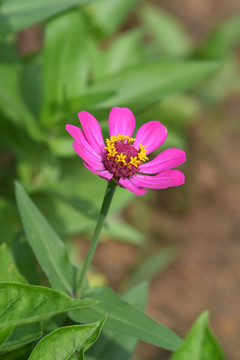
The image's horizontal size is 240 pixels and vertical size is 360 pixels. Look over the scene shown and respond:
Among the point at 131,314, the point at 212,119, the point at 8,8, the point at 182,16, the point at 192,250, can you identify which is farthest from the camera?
the point at 182,16

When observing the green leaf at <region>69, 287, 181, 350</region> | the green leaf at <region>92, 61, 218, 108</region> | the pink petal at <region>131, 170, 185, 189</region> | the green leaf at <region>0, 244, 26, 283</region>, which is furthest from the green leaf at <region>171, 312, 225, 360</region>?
the green leaf at <region>92, 61, 218, 108</region>

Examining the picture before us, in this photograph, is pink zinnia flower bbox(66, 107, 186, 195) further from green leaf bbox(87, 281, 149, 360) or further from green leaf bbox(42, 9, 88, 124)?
green leaf bbox(42, 9, 88, 124)

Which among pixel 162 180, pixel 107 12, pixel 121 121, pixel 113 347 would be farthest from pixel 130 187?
pixel 107 12

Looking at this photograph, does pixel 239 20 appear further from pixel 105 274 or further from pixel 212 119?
pixel 105 274

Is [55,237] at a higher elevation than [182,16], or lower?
lower

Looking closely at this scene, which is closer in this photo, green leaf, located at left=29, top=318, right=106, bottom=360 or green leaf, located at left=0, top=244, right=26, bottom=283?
green leaf, located at left=29, top=318, right=106, bottom=360

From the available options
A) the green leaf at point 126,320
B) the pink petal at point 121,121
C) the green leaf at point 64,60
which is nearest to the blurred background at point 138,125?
the green leaf at point 64,60

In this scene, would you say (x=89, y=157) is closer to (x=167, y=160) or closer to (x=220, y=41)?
(x=167, y=160)

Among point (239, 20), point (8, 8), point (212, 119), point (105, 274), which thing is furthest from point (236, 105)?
point (8, 8)
